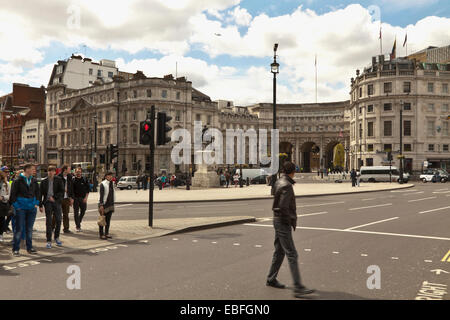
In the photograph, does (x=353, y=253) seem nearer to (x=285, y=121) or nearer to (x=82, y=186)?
(x=82, y=186)

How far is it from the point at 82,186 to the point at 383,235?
8743 millimetres

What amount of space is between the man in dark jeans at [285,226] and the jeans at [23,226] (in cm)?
528

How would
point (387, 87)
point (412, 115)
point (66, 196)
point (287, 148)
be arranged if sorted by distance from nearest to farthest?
point (66, 196)
point (412, 115)
point (387, 87)
point (287, 148)

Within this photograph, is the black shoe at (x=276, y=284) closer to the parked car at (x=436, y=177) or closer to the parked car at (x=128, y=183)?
the parked car at (x=128, y=183)

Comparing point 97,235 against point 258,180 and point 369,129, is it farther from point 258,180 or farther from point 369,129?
point 369,129

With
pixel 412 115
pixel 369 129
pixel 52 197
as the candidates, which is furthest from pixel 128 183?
pixel 412 115

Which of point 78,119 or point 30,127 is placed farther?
point 30,127

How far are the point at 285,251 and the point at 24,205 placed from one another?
5.71 m

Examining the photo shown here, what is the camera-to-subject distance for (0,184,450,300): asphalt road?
5520mm

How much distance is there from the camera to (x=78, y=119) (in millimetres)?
77750

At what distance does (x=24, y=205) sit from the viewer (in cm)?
819

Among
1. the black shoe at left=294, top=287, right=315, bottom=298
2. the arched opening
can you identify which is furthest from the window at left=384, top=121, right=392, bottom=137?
the black shoe at left=294, top=287, right=315, bottom=298

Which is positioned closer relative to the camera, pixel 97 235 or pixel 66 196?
pixel 97 235

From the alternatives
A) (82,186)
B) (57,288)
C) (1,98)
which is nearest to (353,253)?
(57,288)
